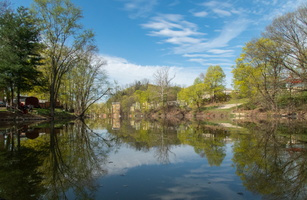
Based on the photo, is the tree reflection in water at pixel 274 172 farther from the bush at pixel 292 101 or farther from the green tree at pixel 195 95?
the green tree at pixel 195 95

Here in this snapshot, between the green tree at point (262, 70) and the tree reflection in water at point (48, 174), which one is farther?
the green tree at point (262, 70)

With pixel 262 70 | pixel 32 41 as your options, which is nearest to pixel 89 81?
pixel 32 41

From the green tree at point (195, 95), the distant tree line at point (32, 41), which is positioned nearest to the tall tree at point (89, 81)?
the distant tree line at point (32, 41)

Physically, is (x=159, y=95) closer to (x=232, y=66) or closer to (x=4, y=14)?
(x=232, y=66)

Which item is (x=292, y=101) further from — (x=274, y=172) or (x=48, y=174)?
(x=48, y=174)

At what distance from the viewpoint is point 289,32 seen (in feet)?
78.9

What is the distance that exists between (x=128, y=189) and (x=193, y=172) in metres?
2.08

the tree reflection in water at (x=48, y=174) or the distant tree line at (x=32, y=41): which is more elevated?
the distant tree line at (x=32, y=41)

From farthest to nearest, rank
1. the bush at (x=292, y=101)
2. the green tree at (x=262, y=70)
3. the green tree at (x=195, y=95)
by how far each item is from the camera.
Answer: the green tree at (x=195, y=95) → the bush at (x=292, y=101) → the green tree at (x=262, y=70)

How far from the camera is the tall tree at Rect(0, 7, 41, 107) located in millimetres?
22766

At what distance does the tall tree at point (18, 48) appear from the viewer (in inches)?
896

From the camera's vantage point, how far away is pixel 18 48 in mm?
24781

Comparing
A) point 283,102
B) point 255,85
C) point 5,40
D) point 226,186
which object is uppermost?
point 5,40

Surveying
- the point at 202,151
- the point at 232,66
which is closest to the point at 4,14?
the point at 202,151
